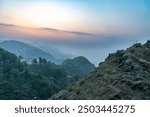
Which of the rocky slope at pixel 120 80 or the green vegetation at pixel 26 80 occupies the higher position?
the rocky slope at pixel 120 80

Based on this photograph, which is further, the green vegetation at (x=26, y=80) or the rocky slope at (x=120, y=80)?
the green vegetation at (x=26, y=80)

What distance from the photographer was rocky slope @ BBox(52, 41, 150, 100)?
9242 millimetres

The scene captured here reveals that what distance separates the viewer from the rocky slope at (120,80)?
9.24 m

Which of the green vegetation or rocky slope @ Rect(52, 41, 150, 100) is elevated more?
rocky slope @ Rect(52, 41, 150, 100)

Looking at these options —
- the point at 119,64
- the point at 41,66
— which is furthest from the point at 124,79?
the point at 41,66

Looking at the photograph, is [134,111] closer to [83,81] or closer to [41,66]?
[83,81]

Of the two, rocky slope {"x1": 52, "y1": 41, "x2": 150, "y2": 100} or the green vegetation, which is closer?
rocky slope {"x1": 52, "y1": 41, "x2": 150, "y2": 100}

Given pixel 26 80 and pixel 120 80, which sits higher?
pixel 120 80

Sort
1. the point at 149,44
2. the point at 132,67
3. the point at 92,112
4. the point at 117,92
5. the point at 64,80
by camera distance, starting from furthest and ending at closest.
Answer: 1. the point at 64,80
2. the point at 149,44
3. the point at 132,67
4. the point at 117,92
5. the point at 92,112

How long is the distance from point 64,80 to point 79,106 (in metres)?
49.2

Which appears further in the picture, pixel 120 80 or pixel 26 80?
pixel 26 80

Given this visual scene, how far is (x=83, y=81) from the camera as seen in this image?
37.1 ft

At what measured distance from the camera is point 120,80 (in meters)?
9.73

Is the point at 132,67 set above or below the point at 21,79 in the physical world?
above
